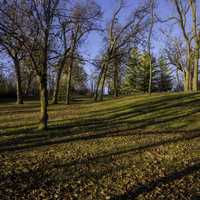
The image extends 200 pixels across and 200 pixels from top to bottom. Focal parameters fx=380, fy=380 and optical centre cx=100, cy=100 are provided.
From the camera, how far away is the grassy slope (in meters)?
Result: 8.03

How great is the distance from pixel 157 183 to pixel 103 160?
2.57 metres

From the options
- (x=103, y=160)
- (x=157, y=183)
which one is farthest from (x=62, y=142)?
(x=157, y=183)

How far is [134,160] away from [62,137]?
4867 millimetres

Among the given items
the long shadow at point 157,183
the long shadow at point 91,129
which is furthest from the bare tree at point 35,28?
the long shadow at point 157,183

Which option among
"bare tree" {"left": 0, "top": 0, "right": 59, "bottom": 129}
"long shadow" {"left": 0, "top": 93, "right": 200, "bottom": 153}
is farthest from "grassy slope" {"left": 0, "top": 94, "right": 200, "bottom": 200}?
"bare tree" {"left": 0, "top": 0, "right": 59, "bottom": 129}

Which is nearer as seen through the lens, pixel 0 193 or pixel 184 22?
pixel 0 193

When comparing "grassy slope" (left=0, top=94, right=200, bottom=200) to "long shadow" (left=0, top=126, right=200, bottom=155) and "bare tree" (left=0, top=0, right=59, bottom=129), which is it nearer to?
"long shadow" (left=0, top=126, right=200, bottom=155)

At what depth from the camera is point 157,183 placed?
8547 millimetres

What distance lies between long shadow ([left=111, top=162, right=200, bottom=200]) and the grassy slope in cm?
2

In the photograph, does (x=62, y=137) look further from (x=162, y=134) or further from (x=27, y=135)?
(x=162, y=134)

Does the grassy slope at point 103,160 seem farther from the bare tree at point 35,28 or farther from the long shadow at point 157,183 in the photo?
the bare tree at point 35,28

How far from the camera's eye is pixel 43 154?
38.2 feet

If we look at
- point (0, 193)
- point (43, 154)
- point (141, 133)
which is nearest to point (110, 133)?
point (141, 133)

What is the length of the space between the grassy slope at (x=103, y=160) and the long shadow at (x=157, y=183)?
0.02m
